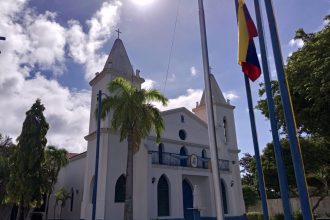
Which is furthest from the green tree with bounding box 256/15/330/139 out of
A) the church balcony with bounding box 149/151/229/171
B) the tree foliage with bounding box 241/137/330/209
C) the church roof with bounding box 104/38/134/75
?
the church roof with bounding box 104/38/134/75

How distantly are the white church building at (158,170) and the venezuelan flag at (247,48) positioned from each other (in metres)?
11.8

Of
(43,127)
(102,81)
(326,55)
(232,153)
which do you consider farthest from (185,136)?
(326,55)

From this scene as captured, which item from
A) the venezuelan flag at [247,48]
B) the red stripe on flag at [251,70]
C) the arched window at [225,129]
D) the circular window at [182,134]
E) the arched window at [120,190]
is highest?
the arched window at [225,129]

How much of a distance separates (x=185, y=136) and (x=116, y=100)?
1029cm

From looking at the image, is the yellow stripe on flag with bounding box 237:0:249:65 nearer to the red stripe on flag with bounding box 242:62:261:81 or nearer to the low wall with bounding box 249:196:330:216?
the red stripe on flag with bounding box 242:62:261:81

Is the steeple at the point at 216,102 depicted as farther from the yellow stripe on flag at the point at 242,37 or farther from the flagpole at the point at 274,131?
the flagpole at the point at 274,131

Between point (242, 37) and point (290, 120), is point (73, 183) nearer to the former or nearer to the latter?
point (242, 37)

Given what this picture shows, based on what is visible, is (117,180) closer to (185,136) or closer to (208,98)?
(185,136)

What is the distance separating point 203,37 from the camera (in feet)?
27.7

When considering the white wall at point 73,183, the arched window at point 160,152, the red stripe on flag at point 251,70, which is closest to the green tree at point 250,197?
the arched window at point 160,152

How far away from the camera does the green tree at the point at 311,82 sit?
11.1 m

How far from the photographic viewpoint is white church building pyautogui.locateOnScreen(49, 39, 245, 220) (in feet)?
72.4

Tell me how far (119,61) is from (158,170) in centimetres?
995

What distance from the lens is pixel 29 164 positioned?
75.8 feet
